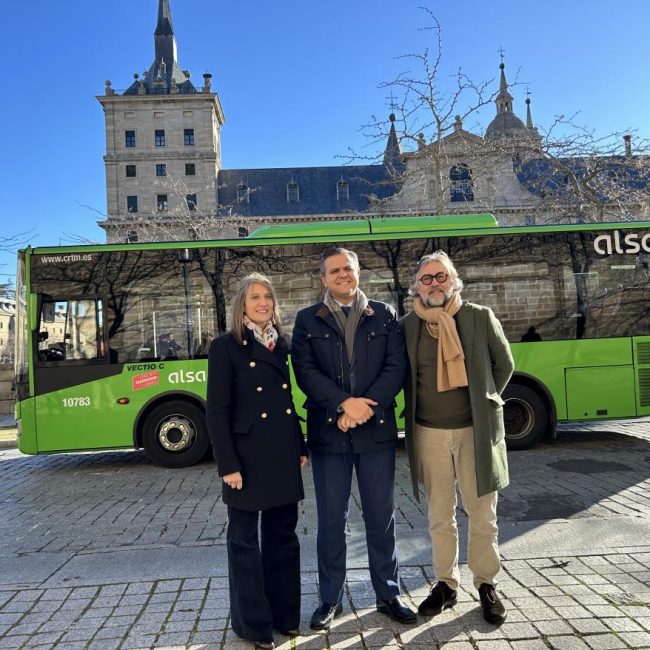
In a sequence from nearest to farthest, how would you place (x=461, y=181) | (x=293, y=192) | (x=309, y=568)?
(x=309, y=568) → (x=461, y=181) → (x=293, y=192)

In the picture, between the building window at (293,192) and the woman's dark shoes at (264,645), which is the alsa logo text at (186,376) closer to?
the woman's dark shoes at (264,645)

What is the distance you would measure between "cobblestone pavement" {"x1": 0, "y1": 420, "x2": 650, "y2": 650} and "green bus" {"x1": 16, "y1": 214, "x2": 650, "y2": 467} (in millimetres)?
1006

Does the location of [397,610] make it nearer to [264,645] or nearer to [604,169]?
[264,645]

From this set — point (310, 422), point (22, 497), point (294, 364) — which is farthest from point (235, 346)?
point (22, 497)

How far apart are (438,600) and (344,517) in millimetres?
676

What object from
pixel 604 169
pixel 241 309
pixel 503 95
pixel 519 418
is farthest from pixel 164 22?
pixel 241 309

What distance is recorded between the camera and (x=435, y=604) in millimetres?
3246

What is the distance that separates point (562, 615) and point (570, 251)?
246 inches

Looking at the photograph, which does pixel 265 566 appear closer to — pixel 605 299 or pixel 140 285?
pixel 140 285

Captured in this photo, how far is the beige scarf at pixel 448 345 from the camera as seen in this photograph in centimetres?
320

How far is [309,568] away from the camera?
13.4 ft

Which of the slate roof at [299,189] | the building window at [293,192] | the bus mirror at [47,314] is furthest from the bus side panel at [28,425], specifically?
the building window at [293,192]

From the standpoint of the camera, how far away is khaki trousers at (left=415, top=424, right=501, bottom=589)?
129 inches

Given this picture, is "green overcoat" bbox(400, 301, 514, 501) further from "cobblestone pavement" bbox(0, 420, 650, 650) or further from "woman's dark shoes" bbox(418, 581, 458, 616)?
"cobblestone pavement" bbox(0, 420, 650, 650)
